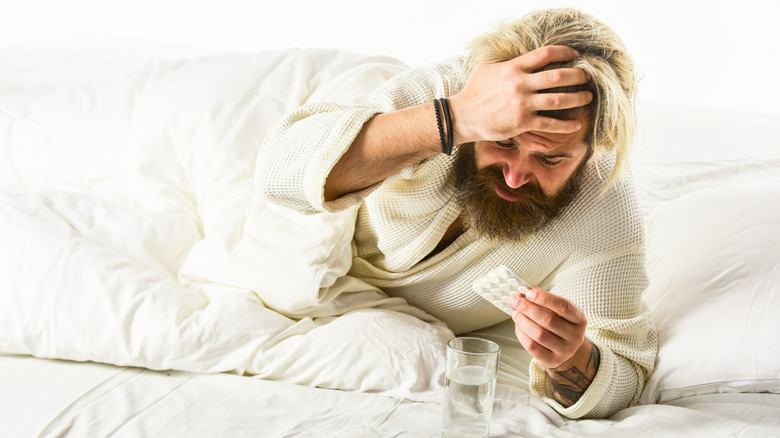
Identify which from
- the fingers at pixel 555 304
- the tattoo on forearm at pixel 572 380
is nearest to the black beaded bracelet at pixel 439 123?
the fingers at pixel 555 304

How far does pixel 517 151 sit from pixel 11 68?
5.29 feet

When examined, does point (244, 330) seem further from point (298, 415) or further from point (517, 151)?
point (517, 151)

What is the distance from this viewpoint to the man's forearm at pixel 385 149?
104 centimetres

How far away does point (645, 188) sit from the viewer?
172 cm

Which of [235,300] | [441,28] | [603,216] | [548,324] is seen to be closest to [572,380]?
[548,324]

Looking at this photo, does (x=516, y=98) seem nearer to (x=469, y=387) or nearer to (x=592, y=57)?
(x=592, y=57)

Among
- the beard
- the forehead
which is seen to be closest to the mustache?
the beard

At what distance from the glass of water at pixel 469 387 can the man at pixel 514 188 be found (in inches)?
3.6

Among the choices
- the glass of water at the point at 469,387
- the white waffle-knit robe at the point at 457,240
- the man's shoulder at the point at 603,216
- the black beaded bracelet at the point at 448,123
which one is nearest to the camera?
the glass of water at the point at 469,387

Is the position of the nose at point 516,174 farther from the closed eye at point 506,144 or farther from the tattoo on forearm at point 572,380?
the tattoo on forearm at point 572,380

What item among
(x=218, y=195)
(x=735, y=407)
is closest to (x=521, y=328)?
(x=735, y=407)

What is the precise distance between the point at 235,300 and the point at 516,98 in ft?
1.90

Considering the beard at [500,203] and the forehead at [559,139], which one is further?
the beard at [500,203]

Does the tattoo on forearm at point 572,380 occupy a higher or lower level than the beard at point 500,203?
lower
